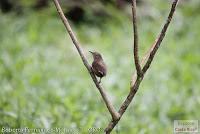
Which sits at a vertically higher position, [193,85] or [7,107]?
[7,107]

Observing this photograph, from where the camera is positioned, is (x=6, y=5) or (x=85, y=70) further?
(x=6, y=5)

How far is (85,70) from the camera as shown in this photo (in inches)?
209

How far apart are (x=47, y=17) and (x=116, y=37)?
0.98 m

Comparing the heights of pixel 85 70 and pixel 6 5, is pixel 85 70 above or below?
below

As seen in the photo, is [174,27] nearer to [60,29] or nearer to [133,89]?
[60,29]

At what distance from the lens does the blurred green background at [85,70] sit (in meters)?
3.79

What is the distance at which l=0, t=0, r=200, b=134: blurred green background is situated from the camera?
12.4ft

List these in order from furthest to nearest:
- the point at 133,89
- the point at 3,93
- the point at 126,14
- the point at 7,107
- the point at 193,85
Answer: the point at 126,14
the point at 193,85
the point at 3,93
the point at 7,107
the point at 133,89

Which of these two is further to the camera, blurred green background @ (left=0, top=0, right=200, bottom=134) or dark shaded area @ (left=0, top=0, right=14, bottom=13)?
dark shaded area @ (left=0, top=0, right=14, bottom=13)

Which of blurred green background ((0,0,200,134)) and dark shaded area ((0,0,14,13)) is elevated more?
dark shaded area ((0,0,14,13))

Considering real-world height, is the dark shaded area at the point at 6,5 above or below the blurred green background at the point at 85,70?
above

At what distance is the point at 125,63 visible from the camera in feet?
18.6

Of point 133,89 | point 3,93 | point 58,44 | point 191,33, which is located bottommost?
point 191,33

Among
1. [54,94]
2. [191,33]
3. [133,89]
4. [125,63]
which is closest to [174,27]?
[191,33]
